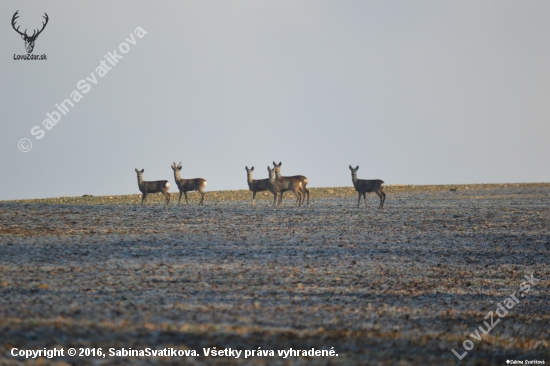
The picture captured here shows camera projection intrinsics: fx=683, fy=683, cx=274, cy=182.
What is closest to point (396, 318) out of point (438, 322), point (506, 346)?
point (438, 322)

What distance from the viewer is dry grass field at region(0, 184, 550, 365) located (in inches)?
356

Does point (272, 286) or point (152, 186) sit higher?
point (152, 186)

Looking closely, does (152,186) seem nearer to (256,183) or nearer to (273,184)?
(256,183)

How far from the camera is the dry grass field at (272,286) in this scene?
29.7ft

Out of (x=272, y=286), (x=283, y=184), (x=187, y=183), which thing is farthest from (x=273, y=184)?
(x=272, y=286)

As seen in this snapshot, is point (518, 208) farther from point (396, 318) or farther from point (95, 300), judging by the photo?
point (95, 300)

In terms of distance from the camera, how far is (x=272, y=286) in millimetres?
14570

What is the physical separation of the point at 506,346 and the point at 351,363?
359cm

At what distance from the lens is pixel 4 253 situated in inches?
706

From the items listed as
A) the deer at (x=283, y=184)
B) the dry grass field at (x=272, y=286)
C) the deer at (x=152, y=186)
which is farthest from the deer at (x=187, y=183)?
the dry grass field at (x=272, y=286)

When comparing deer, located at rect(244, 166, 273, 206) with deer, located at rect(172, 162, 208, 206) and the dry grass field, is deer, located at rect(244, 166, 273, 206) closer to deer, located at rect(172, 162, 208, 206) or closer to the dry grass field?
deer, located at rect(172, 162, 208, 206)

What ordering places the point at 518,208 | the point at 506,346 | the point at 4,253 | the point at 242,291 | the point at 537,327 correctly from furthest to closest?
the point at 518,208, the point at 4,253, the point at 242,291, the point at 537,327, the point at 506,346

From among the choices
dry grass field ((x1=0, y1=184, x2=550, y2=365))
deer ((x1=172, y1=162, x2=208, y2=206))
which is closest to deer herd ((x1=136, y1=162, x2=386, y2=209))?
deer ((x1=172, y1=162, x2=208, y2=206))

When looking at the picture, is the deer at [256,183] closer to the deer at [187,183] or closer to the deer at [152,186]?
the deer at [187,183]
